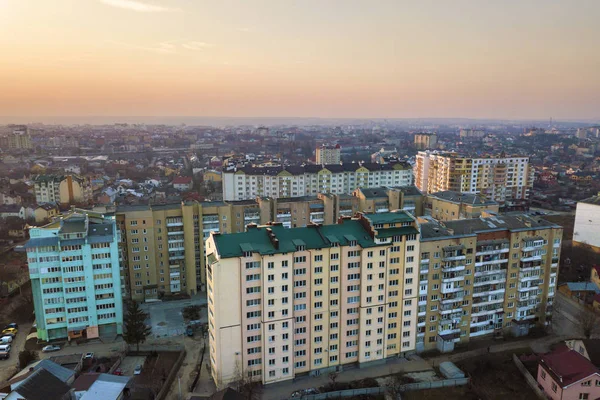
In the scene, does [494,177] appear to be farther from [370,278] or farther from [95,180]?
[95,180]

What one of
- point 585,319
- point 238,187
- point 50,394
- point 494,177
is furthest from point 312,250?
point 494,177

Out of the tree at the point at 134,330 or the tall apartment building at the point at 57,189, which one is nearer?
the tree at the point at 134,330

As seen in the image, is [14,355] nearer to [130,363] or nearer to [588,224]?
[130,363]

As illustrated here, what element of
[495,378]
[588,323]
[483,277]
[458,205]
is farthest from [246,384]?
[458,205]

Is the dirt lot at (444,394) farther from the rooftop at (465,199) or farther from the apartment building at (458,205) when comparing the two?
the rooftop at (465,199)

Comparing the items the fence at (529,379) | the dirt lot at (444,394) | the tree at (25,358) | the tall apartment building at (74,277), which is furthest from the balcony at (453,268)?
the tree at (25,358)
